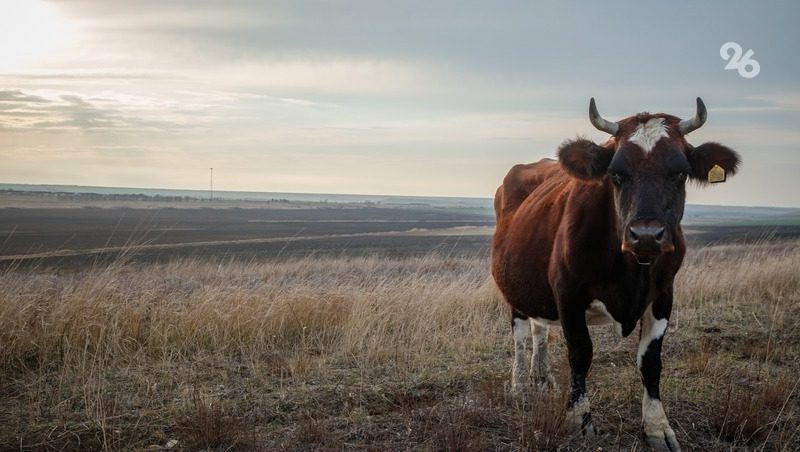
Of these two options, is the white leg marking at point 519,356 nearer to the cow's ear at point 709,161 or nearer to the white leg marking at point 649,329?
the white leg marking at point 649,329

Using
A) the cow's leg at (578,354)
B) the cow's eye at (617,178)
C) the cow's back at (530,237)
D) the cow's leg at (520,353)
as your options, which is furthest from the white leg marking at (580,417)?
the cow's eye at (617,178)

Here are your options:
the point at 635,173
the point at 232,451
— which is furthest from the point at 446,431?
A: the point at 635,173

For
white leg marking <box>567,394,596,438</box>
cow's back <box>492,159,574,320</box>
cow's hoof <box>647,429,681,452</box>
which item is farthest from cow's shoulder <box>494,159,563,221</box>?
cow's hoof <box>647,429,681,452</box>

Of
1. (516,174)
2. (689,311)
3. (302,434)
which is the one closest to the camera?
(302,434)

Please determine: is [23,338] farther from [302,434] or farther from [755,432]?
[755,432]

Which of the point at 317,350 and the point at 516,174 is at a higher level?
the point at 516,174

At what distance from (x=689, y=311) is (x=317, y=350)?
21.1 feet

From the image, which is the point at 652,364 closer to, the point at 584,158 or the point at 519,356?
the point at 584,158

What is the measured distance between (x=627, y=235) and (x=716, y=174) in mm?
1258

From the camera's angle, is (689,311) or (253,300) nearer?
(253,300)

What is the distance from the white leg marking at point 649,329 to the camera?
5695mm

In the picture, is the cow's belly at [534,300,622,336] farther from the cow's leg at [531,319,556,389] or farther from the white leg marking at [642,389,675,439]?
the cow's leg at [531,319,556,389]

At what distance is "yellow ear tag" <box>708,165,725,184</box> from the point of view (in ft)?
18.1

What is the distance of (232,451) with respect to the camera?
212 inches
